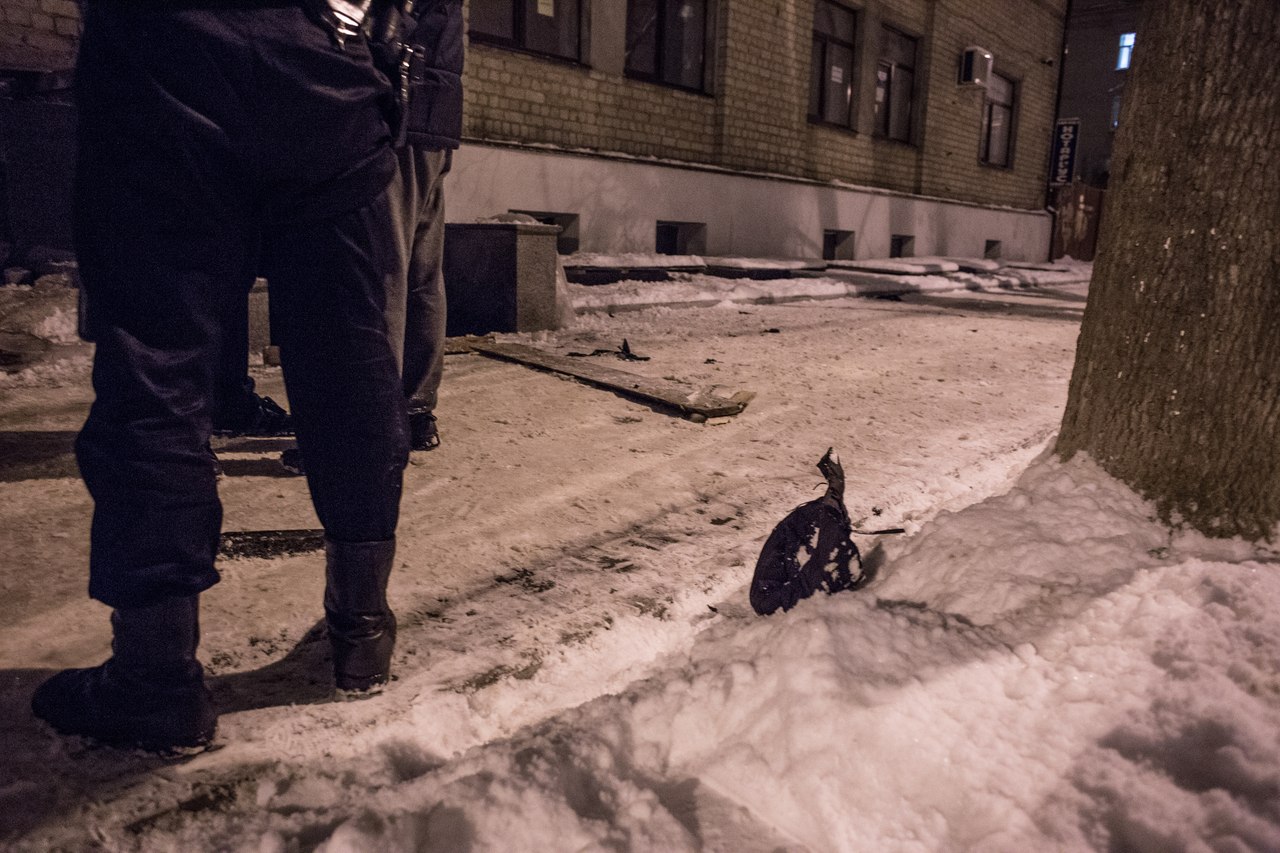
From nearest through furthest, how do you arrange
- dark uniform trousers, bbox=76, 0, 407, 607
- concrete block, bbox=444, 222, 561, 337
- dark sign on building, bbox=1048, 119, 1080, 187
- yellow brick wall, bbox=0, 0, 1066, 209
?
1. dark uniform trousers, bbox=76, 0, 407, 607
2. concrete block, bbox=444, 222, 561, 337
3. yellow brick wall, bbox=0, 0, 1066, 209
4. dark sign on building, bbox=1048, 119, 1080, 187

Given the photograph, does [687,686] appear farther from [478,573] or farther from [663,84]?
[663,84]

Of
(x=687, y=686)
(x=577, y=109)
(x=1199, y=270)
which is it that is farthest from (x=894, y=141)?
(x=687, y=686)

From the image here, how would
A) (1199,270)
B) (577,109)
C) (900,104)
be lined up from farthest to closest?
(900,104) → (577,109) → (1199,270)

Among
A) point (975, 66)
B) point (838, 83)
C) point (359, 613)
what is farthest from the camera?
point (975, 66)

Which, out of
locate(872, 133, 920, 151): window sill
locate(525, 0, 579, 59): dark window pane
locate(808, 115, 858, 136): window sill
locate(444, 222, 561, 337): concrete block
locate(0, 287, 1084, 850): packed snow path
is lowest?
locate(0, 287, 1084, 850): packed snow path

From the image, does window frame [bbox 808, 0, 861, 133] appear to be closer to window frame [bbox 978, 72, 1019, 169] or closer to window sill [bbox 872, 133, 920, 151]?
window sill [bbox 872, 133, 920, 151]

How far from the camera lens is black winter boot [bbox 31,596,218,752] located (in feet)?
4.34

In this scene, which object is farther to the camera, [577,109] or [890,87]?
[890,87]

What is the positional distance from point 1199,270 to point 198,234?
2.09 meters

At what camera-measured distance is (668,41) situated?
1091cm

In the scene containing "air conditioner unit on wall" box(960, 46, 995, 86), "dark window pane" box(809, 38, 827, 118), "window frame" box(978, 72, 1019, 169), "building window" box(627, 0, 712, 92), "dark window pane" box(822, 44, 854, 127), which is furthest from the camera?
"window frame" box(978, 72, 1019, 169)

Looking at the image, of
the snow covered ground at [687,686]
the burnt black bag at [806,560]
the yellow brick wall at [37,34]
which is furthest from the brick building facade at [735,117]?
the burnt black bag at [806,560]

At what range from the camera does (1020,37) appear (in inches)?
691

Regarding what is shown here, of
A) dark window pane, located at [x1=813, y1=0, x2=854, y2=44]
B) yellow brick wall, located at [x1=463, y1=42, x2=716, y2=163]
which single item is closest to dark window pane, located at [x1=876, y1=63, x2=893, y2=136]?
dark window pane, located at [x1=813, y1=0, x2=854, y2=44]
